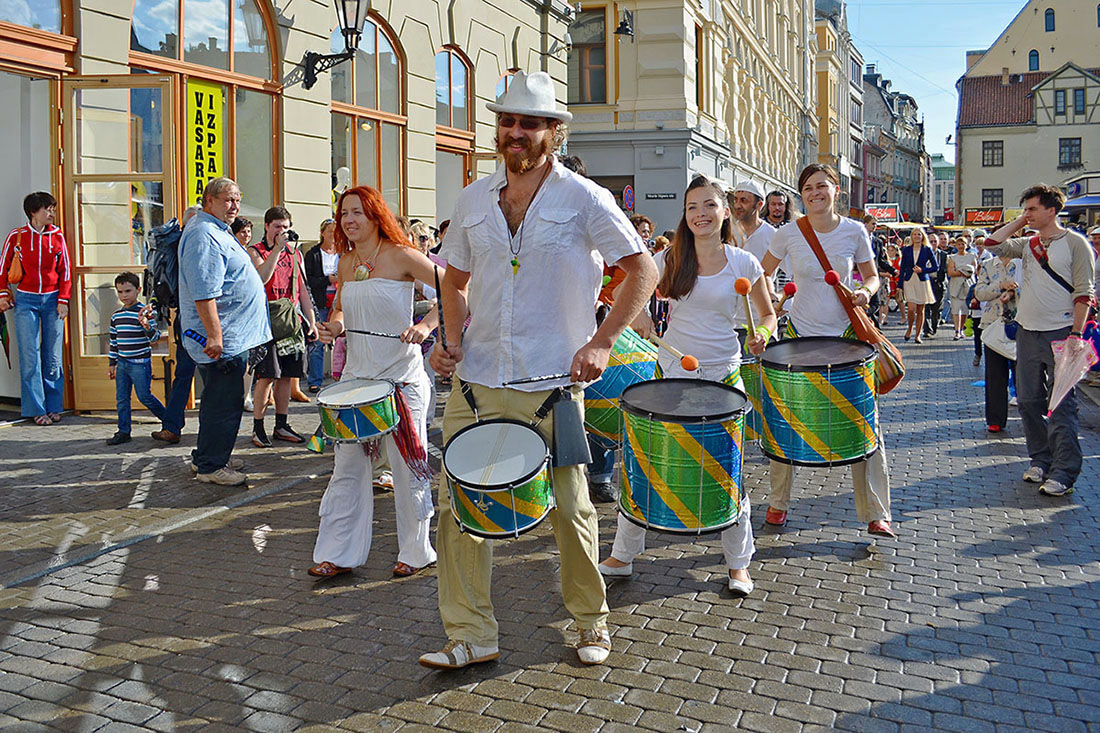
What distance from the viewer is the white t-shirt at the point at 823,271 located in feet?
19.4

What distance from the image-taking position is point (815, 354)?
4.91 meters

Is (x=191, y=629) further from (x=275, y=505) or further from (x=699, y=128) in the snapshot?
(x=699, y=128)

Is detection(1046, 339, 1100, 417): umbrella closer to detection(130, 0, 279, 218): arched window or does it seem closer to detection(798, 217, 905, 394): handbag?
detection(798, 217, 905, 394): handbag

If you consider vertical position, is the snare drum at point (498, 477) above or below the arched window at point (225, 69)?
below

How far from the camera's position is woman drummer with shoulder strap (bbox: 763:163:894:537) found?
5867mm

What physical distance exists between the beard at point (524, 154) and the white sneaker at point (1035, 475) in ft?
16.7

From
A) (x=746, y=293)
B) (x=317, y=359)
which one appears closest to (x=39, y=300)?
(x=317, y=359)

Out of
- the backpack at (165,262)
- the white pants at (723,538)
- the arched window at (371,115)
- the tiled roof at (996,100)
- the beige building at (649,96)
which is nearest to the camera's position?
the white pants at (723,538)

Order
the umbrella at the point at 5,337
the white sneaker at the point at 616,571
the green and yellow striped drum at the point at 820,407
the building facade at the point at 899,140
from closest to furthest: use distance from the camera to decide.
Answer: the green and yellow striped drum at the point at 820,407 → the white sneaker at the point at 616,571 → the umbrella at the point at 5,337 → the building facade at the point at 899,140

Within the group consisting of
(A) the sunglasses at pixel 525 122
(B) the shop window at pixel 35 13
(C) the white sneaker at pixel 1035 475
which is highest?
(B) the shop window at pixel 35 13

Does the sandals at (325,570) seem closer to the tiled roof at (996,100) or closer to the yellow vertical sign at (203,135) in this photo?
the yellow vertical sign at (203,135)

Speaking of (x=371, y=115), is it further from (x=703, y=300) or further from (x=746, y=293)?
(x=746, y=293)

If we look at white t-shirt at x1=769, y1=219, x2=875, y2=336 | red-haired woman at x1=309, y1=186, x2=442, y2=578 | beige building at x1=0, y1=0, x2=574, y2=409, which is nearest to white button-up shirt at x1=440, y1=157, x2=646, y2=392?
red-haired woman at x1=309, y1=186, x2=442, y2=578

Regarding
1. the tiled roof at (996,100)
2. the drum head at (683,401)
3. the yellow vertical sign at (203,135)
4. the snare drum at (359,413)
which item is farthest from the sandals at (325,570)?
the tiled roof at (996,100)
